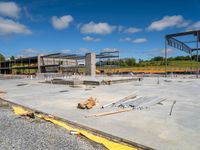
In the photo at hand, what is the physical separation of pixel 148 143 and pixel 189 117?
283 centimetres

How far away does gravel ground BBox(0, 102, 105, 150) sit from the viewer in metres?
4.85

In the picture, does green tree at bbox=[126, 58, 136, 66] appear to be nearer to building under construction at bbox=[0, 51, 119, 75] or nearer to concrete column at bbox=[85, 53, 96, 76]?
building under construction at bbox=[0, 51, 119, 75]

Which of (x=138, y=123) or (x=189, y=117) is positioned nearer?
(x=138, y=123)

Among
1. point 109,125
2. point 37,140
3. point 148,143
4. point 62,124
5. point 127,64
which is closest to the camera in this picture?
point 148,143

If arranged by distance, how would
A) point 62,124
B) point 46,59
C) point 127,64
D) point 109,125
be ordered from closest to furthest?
point 109,125
point 62,124
point 46,59
point 127,64

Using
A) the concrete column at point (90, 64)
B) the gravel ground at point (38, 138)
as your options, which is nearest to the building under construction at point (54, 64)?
the concrete column at point (90, 64)

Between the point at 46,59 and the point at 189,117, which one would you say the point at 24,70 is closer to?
the point at 46,59

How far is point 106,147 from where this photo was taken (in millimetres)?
4797

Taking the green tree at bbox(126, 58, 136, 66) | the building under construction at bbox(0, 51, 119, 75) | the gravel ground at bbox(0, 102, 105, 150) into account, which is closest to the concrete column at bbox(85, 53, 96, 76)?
the building under construction at bbox(0, 51, 119, 75)

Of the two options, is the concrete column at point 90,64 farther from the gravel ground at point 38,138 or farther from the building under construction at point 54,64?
the gravel ground at point 38,138

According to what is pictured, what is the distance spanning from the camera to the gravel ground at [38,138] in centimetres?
485

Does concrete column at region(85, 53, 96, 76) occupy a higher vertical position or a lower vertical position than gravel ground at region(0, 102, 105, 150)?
higher

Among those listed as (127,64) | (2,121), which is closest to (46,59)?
(127,64)

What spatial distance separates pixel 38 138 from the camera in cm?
542
